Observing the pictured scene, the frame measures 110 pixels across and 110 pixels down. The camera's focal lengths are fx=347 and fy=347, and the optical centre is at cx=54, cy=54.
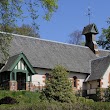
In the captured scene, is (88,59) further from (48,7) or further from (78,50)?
(48,7)

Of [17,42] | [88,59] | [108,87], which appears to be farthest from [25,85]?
[88,59]

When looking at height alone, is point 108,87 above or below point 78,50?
below

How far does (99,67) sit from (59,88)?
618 inches

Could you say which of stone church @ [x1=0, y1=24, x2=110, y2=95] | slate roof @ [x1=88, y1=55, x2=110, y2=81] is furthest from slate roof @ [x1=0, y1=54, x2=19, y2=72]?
slate roof @ [x1=88, y1=55, x2=110, y2=81]

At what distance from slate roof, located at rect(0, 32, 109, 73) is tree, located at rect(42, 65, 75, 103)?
393 inches

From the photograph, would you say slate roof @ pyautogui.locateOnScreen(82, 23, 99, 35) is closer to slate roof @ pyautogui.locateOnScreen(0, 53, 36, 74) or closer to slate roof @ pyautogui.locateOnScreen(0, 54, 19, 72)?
slate roof @ pyautogui.locateOnScreen(0, 53, 36, 74)

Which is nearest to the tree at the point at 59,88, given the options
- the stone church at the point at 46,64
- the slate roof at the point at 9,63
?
the stone church at the point at 46,64

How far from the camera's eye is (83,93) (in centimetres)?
4184

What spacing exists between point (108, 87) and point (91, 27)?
14513 millimetres

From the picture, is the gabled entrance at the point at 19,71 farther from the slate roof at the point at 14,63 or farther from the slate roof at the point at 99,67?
the slate roof at the point at 99,67

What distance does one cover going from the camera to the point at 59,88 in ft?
90.4

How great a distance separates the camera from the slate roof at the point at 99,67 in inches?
1603

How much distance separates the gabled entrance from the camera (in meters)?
35.3

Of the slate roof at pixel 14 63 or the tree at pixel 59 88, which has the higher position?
the slate roof at pixel 14 63
